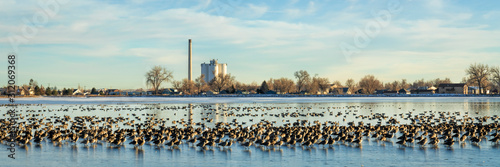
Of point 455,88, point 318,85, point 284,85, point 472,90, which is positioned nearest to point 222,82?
point 284,85

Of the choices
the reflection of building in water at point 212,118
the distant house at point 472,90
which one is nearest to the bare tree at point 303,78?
the distant house at point 472,90

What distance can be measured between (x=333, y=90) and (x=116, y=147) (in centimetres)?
17401

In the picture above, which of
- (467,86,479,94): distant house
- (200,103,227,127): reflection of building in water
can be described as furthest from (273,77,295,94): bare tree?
(200,103,227,127): reflection of building in water

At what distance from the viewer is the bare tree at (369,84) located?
184875 millimetres

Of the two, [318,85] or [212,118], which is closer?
[212,118]

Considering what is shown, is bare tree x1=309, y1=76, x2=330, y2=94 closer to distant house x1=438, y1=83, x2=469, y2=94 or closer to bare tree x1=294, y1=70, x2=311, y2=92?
bare tree x1=294, y1=70, x2=311, y2=92

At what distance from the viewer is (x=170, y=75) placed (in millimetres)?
153750

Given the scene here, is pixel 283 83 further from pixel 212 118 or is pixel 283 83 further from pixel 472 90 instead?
pixel 212 118

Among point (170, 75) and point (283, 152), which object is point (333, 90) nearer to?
point (170, 75)

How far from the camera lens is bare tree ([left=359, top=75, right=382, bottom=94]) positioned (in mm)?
184875

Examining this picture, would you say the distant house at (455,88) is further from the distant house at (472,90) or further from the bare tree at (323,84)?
the bare tree at (323,84)

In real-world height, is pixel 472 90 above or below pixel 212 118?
above

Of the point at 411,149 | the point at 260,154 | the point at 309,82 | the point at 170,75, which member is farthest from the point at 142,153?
the point at 309,82

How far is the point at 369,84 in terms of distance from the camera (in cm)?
18575
